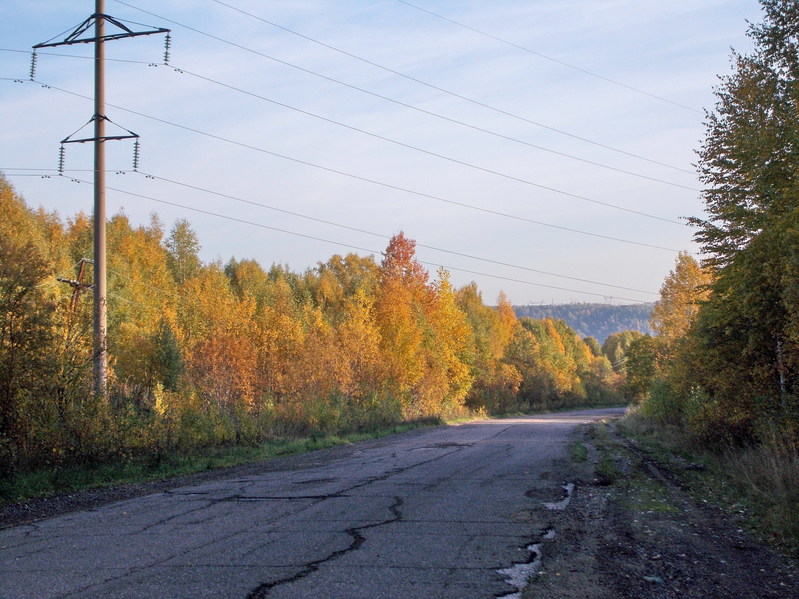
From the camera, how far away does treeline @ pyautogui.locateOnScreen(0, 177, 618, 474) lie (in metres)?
12.7

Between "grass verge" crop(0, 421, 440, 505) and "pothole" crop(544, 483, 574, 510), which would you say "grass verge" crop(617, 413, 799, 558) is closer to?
"pothole" crop(544, 483, 574, 510)

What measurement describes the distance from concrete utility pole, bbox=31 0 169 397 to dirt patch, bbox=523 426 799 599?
10429 millimetres

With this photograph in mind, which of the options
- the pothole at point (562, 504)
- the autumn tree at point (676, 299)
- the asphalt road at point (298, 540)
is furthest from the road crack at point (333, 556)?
the autumn tree at point (676, 299)

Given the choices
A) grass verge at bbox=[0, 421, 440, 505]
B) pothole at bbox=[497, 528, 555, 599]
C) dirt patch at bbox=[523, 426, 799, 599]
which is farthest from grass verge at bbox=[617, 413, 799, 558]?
grass verge at bbox=[0, 421, 440, 505]

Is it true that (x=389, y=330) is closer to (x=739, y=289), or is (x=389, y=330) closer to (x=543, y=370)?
(x=739, y=289)

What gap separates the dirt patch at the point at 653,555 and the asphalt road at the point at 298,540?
41 centimetres

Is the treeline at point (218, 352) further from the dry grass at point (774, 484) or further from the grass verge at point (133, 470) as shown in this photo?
the dry grass at point (774, 484)

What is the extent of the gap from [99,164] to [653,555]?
15448 mm

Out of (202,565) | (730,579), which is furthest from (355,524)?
(730,579)

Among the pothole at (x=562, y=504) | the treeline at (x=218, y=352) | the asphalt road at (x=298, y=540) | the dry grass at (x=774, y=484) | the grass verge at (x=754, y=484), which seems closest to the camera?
the asphalt road at (x=298, y=540)

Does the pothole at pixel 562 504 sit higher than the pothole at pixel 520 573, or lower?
lower

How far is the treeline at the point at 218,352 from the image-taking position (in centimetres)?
1266

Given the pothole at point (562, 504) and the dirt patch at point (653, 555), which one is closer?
the dirt patch at point (653, 555)

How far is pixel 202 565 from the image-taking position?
6.39 m
